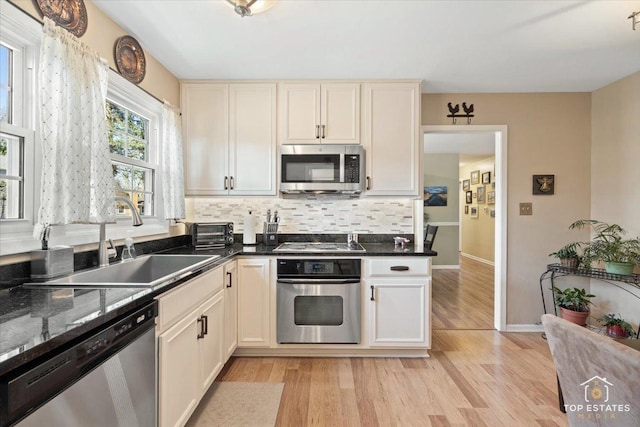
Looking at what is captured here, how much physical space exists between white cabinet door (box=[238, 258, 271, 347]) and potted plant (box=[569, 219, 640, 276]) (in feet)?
9.42

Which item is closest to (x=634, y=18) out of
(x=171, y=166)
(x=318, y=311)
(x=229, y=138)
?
(x=318, y=311)

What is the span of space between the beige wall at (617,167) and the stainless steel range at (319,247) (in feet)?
7.96

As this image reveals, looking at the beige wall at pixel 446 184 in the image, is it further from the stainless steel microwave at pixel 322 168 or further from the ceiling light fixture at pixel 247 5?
the ceiling light fixture at pixel 247 5

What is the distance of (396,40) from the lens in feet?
7.13

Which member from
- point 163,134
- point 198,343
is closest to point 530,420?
point 198,343

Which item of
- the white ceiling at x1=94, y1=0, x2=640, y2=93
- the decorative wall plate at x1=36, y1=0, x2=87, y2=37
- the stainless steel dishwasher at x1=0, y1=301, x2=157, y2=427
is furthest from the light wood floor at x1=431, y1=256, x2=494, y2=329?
the decorative wall plate at x1=36, y1=0, x2=87, y2=37

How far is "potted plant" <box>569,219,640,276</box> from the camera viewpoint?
102 inches

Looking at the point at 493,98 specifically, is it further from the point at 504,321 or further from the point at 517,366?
the point at 517,366

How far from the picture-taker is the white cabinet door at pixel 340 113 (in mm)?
2797

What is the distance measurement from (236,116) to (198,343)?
195 cm

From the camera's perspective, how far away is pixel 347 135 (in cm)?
280

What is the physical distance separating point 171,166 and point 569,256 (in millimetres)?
3673

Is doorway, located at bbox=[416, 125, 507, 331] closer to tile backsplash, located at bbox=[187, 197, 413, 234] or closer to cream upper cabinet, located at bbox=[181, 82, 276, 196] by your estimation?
tile backsplash, located at bbox=[187, 197, 413, 234]

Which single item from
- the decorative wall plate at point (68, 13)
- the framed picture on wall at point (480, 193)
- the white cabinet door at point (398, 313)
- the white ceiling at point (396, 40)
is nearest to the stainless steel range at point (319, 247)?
the white cabinet door at point (398, 313)
